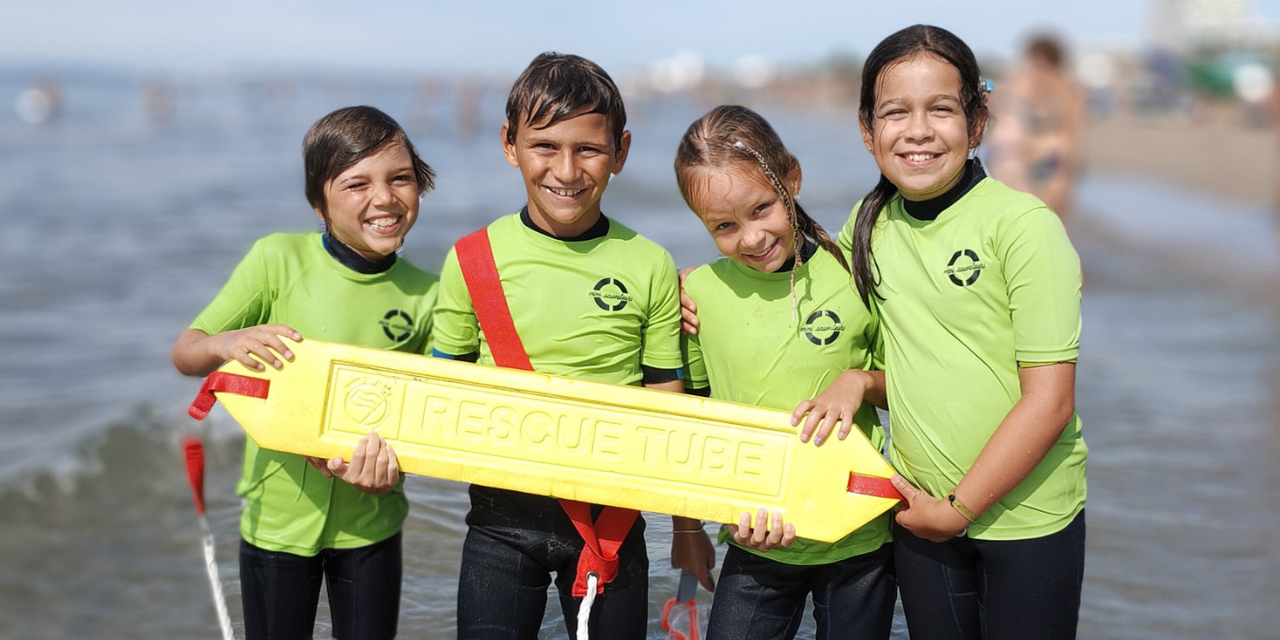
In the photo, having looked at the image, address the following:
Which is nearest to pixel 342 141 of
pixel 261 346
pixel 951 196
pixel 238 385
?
pixel 261 346

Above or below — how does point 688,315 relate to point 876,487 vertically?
above

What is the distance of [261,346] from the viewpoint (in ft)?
9.13

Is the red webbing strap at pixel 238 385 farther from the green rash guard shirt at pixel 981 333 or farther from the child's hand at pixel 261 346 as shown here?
the green rash guard shirt at pixel 981 333

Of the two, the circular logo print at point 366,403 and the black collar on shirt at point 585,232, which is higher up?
the black collar on shirt at point 585,232

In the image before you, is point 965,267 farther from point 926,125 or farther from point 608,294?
point 608,294

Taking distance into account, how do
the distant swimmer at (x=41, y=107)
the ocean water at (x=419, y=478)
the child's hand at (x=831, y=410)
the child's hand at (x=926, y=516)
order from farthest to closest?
the distant swimmer at (x=41, y=107)
the ocean water at (x=419, y=478)
the child's hand at (x=831, y=410)
the child's hand at (x=926, y=516)

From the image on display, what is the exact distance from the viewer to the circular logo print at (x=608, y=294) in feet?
9.16

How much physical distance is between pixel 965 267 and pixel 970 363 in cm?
24

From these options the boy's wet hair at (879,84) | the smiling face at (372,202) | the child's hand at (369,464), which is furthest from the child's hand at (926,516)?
the smiling face at (372,202)

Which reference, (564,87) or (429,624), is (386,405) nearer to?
(564,87)

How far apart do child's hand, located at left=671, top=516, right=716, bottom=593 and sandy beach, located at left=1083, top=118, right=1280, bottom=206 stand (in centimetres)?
1747

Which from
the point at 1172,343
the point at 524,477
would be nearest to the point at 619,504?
the point at 524,477

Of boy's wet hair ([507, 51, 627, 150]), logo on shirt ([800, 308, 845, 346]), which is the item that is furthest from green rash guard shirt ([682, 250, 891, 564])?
boy's wet hair ([507, 51, 627, 150])

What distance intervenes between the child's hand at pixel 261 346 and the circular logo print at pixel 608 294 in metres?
0.82
